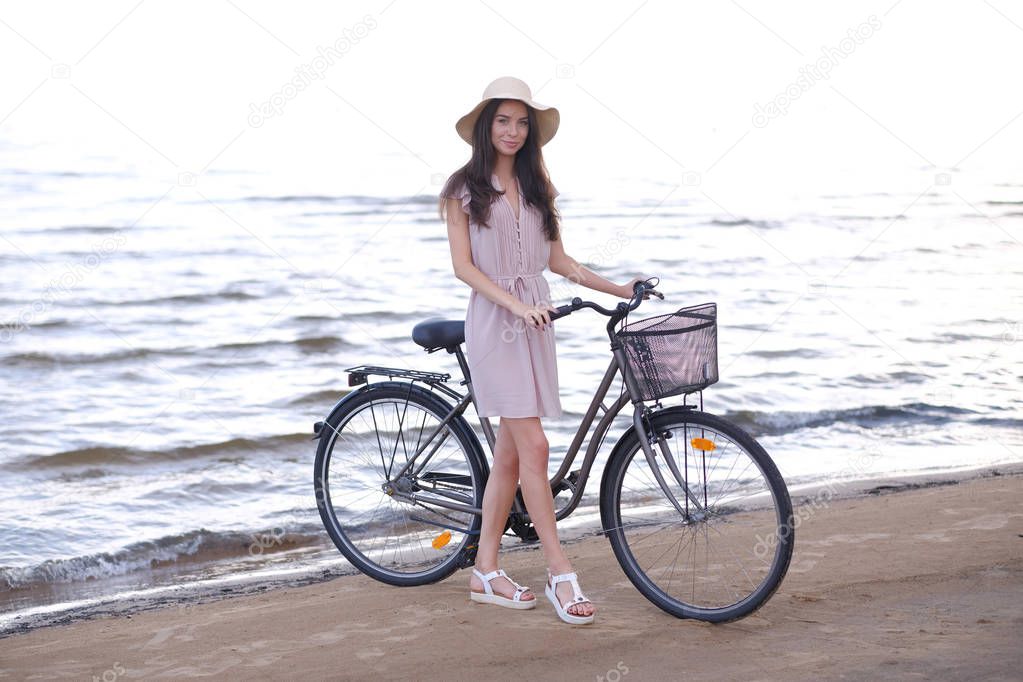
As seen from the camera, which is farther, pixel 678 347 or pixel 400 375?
pixel 400 375

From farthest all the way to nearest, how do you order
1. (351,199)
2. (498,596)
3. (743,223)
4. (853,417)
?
(351,199) < (743,223) < (853,417) < (498,596)

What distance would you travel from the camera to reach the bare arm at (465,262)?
370 centimetres

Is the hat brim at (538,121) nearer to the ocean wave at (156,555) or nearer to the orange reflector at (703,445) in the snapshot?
the orange reflector at (703,445)

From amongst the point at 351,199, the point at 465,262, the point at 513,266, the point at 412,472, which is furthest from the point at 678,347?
the point at 351,199

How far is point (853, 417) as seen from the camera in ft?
24.5

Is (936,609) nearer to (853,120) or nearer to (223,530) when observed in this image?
(223,530)

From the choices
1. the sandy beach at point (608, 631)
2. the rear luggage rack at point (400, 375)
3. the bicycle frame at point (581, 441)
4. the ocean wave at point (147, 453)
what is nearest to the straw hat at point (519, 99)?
the bicycle frame at point (581, 441)

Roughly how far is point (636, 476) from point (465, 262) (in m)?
1.08

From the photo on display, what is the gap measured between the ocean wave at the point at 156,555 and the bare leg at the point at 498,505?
1575 mm

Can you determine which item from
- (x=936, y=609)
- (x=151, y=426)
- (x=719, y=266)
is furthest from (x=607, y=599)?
(x=719, y=266)

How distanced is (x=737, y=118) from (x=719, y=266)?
18.4 metres

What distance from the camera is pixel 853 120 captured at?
3400 centimetres

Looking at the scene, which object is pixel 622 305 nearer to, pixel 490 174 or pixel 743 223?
pixel 490 174

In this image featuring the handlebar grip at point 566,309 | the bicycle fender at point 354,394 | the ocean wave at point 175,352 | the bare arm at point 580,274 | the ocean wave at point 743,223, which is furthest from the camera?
the ocean wave at point 743,223
